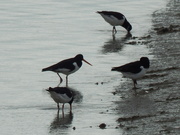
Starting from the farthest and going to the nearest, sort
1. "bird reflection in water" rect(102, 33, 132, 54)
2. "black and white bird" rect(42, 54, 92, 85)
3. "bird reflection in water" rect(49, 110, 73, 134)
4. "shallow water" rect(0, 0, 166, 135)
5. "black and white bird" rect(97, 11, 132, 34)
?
"black and white bird" rect(97, 11, 132, 34) < "bird reflection in water" rect(102, 33, 132, 54) < "black and white bird" rect(42, 54, 92, 85) < "shallow water" rect(0, 0, 166, 135) < "bird reflection in water" rect(49, 110, 73, 134)

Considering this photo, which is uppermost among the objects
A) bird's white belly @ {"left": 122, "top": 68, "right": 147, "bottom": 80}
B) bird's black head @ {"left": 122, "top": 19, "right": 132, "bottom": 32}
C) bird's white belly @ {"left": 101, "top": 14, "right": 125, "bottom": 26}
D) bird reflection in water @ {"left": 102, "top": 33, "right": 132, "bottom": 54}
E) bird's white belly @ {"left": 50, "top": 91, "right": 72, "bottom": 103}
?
bird's white belly @ {"left": 101, "top": 14, "right": 125, "bottom": 26}

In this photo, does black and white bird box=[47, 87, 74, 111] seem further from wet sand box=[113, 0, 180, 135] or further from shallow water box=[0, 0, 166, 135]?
wet sand box=[113, 0, 180, 135]

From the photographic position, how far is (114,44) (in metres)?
21.6

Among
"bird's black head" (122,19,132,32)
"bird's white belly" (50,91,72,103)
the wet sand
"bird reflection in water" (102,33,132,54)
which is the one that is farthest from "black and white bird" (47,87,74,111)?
"bird's black head" (122,19,132,32)

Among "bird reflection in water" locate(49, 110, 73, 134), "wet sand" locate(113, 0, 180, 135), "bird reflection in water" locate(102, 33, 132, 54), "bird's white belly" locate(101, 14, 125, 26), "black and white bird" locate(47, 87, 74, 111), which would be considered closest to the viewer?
"wet sand" locate(113, 0, 180, 135)

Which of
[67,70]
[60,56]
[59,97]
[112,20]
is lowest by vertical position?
[59,97]

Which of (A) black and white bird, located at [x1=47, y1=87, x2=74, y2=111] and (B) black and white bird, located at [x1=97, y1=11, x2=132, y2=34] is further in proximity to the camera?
(B) black and white bird, located at [x1=97, y1=11, x2=132, y2=34]

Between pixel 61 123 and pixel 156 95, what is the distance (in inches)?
99.9

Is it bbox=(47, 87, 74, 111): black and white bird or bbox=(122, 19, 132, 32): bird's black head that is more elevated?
bbox=(122, 19, 132, 32): bird's black head

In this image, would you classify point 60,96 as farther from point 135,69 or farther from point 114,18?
point 114,18

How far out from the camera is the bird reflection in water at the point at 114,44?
20.5m

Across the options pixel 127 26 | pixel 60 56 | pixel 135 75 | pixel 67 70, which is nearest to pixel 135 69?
pixel 135 75

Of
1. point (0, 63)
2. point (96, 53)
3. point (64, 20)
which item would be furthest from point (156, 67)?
point (64, 20)

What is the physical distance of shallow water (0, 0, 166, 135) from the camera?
13.6m
